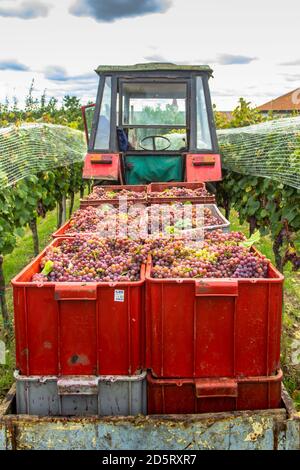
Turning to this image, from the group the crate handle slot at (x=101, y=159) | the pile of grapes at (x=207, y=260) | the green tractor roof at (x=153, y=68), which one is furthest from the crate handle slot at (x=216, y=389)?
the green tractor roof at (x=153, y=68)

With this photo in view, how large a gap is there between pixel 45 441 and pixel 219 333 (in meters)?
0.89

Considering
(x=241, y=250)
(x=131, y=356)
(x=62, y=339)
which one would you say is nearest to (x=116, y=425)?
(x=131, y=356)

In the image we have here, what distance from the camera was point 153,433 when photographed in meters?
2.21

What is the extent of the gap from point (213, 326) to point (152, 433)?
0.53 meters

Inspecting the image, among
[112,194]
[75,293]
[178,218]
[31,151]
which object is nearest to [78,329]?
[75,293]

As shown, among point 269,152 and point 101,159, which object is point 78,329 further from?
point 269,152

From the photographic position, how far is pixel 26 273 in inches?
97.5

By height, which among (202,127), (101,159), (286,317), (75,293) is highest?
(202,127)

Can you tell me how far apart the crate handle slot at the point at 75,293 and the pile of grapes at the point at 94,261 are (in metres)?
0.20

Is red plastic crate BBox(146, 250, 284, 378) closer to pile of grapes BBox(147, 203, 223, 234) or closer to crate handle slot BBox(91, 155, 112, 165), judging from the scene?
pile of grapes BBox(147, 203, 223, 234)

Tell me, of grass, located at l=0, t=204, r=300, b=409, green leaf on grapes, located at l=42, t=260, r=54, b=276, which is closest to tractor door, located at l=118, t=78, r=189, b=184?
grass, located at l=0, t=204, r=300, b=409

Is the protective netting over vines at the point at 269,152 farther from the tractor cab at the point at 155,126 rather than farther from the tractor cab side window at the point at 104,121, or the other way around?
the tractor cab side window at the point at 104,121

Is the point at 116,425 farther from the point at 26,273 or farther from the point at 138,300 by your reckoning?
the point at 26,273

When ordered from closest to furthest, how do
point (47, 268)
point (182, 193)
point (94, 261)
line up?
point (47, 268), point (94, 261), point (182, 193)
